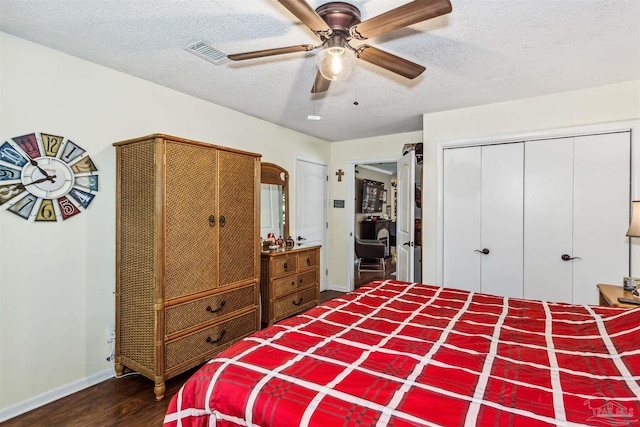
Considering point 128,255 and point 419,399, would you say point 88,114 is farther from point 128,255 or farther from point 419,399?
point 419,399

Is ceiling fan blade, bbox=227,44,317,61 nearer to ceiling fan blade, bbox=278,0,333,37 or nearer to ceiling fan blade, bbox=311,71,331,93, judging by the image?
ceiling fan blade, bbox=278,0,333,37

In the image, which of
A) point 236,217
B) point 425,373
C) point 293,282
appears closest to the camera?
point 425,373

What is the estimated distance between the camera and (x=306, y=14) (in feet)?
4.35

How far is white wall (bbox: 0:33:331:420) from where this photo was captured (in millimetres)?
2014

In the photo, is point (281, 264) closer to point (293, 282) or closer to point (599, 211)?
point (293, 282)

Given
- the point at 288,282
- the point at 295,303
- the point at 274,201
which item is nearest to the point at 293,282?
the point at 288,282

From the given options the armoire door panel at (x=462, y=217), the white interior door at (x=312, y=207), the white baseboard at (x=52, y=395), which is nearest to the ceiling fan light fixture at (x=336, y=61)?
the armoire door panel at (x=462, y=217)

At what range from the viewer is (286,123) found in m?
3.98

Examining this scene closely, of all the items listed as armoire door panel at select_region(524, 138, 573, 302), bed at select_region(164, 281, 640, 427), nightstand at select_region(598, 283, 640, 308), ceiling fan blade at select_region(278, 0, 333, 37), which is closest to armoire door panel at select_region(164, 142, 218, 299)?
bed at select_region(164, 281, 640, 427)

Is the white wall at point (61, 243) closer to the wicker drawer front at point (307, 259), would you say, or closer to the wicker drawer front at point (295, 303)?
the wicker drawer front at point (295, 303)

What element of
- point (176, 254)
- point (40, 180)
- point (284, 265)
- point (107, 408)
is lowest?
point (107, 408)

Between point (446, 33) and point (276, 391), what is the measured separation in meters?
2.11

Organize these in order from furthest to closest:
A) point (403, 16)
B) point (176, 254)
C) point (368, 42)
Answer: point (176, 254) → point (368, 42) → point (403, 16)

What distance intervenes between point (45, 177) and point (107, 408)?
1.60 m
